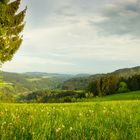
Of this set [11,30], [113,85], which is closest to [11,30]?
[11,30]

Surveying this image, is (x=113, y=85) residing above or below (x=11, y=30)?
below

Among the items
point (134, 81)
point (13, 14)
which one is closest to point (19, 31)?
point (13, 14)

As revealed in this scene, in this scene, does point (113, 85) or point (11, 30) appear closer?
point (11, 30)

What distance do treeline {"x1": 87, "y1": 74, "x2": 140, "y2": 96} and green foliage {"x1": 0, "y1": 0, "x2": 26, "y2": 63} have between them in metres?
97.6

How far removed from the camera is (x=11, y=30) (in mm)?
51344

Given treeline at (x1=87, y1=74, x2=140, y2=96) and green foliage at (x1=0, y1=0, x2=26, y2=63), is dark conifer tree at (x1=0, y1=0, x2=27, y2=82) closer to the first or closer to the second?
green foliage at (x1=0, y1=0, x2=26, y2=63)

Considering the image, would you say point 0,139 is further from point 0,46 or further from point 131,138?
point 0,46

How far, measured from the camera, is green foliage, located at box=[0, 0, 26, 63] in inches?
1793

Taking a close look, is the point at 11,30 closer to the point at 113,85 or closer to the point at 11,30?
the point at 11,30

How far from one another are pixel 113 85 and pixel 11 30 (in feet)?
353

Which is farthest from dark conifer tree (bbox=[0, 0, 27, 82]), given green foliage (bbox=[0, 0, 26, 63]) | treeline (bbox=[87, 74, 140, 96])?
treeline (bbox=[87, 74, 140, 96])

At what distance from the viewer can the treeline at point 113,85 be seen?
144 metres

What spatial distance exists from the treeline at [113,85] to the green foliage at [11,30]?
9761cm

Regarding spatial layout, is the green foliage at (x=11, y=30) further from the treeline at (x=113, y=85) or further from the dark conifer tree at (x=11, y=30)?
the treeline at (x=113, y=85)
